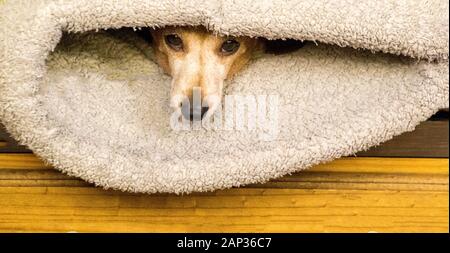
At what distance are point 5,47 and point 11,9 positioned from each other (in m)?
0.07

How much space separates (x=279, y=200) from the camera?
3.36 ft

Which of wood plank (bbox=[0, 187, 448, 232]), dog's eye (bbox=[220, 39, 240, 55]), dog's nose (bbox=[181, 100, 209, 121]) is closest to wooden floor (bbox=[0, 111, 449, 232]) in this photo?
wood plank (bbox=[0, 187, 448, 232])

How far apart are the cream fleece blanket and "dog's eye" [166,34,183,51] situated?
8 cm

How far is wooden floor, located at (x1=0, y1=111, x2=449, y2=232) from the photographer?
3.27ft

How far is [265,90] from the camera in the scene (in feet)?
3.53

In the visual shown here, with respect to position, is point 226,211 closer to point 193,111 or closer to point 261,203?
point 261,203

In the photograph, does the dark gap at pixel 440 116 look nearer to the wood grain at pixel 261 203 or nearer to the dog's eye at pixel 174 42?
the wood grain at pixel 261 203

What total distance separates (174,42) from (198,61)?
0.06 meters

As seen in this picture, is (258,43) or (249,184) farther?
A: (258,43)

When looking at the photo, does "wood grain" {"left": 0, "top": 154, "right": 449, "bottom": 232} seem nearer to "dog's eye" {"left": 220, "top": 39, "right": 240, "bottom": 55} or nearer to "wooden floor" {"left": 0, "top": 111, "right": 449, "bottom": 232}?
"wooden floor" {"left": 0, "top": 111, "right": 449, "bottom": 232}

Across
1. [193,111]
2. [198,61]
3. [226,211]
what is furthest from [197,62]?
[226,211]

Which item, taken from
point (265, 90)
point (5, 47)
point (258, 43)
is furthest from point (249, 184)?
point (5, 47)

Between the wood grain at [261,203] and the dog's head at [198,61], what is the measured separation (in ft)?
0.55

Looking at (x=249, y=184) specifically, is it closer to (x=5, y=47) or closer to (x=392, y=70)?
(x=392, y=70)
